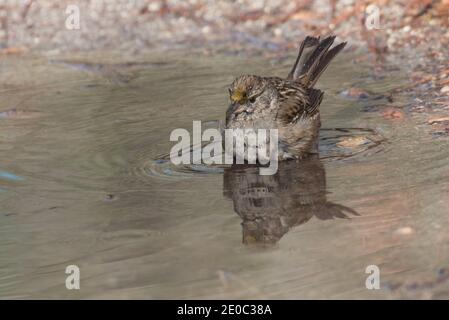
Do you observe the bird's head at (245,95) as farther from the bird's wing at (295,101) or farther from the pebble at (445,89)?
the pebble at (445,89)

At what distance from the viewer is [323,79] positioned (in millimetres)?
8430

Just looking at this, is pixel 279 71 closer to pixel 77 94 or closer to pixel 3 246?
pixel 77 94

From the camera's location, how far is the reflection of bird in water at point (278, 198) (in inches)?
206

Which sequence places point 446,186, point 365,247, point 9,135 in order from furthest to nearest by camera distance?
point 9,135
point 446,186
point 365,247

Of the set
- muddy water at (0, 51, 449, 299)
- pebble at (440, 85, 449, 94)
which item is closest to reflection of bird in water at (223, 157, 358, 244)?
muddy water at (0, 51, 449, 299)

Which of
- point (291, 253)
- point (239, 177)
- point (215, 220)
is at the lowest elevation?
point (291, 253)

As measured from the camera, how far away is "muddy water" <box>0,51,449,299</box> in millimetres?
4523

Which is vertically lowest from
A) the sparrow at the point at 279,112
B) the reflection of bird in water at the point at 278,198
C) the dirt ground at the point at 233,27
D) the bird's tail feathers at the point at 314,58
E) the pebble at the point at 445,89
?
the reflection of bird in water at the point at 278,198

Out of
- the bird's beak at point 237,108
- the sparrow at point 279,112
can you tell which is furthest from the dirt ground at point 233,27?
the bird's beak at point 237,108

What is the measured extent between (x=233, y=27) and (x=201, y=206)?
494cm

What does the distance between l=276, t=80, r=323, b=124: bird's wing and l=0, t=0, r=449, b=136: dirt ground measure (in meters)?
1.55

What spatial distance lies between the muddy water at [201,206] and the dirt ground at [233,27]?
98cm
